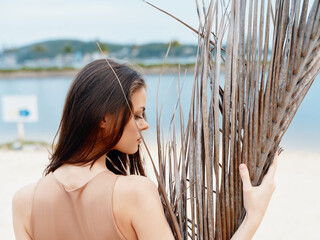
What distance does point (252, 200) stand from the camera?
31.8 inches

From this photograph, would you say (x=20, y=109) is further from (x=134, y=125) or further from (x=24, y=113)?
(x=134, y=125)

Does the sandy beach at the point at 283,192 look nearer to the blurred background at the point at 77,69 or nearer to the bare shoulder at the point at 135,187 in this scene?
the blurred background at the point at 77,69

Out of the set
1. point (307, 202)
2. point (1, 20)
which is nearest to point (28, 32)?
point (1, 20)

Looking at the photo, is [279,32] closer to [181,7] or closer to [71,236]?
[181,7]

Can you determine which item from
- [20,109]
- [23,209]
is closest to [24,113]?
[20,109]

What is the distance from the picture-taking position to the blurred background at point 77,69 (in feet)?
3.62

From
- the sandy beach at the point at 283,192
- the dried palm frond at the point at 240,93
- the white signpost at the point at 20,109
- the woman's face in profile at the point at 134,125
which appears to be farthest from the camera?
the white signpost at the point at 20,109

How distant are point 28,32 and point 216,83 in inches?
2999

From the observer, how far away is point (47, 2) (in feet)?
250

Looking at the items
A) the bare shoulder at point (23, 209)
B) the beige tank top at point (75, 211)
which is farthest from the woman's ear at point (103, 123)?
the bare shoulder at point (23, 209)

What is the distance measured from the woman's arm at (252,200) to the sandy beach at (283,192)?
378 centimetres

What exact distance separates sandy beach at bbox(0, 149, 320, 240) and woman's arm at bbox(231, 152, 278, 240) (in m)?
3.78

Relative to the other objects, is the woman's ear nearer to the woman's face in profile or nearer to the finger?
the woman's face in profile

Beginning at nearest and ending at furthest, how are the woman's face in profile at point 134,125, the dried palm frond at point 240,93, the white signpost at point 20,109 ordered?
the dried palm frond at point 240,93 → the woman's face in profile at point 134,125 → the white signpost at point 20,109
